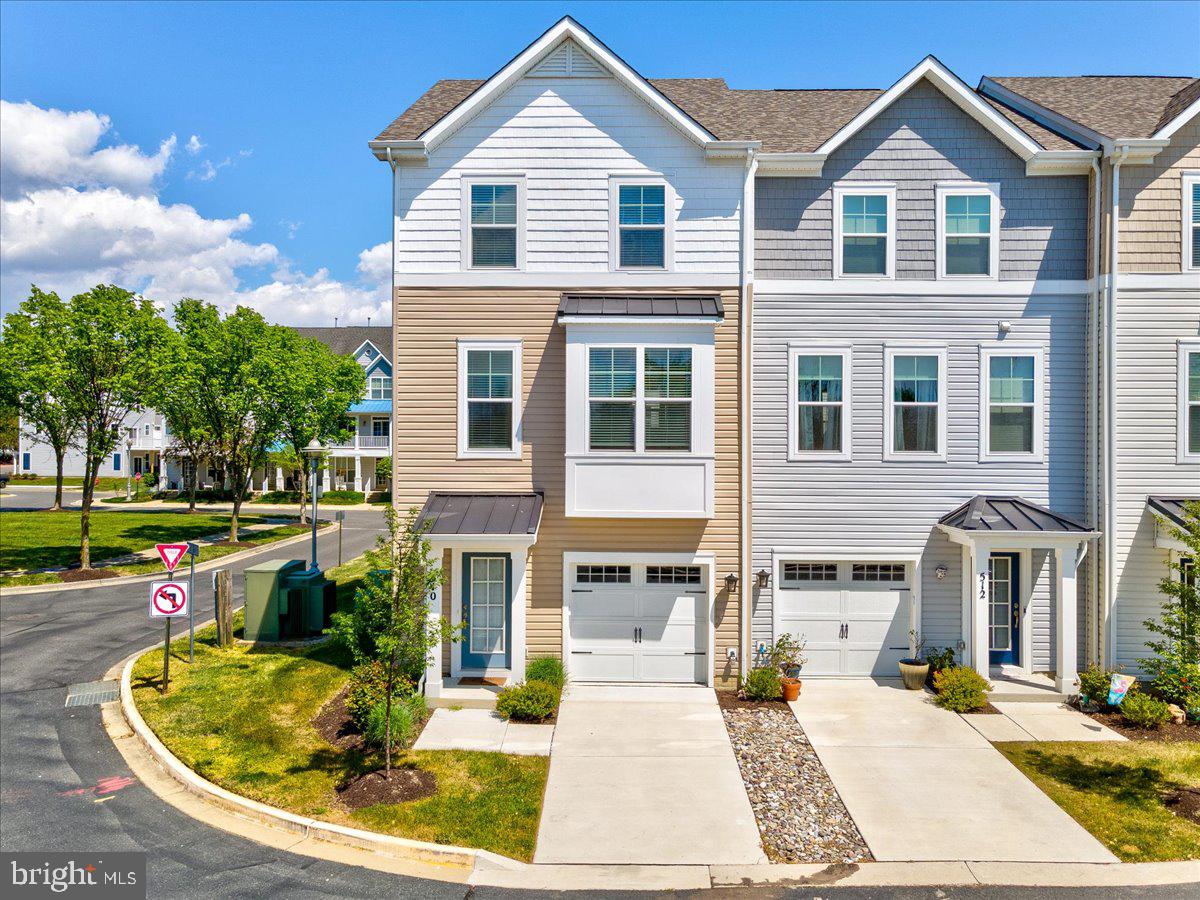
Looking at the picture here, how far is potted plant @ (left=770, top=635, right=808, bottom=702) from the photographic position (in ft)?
42.2

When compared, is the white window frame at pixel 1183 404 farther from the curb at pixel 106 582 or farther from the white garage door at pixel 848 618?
the curb at pixel 106 582

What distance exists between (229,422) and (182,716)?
2221 cm

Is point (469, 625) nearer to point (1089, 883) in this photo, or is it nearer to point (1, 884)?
point (1, 884)

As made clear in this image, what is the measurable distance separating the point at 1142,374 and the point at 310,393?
106 feet

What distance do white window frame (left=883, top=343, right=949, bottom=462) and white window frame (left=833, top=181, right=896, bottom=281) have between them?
140 cm

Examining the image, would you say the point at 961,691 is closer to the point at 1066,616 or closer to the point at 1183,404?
the point at 1066,616

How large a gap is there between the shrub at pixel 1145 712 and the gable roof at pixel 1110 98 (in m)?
9.99

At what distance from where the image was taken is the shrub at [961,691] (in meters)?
12.4

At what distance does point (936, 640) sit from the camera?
13.9 metres

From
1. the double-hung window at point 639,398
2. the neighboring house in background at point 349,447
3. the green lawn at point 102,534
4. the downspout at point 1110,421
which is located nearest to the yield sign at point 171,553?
the double-hung window at point 639,398

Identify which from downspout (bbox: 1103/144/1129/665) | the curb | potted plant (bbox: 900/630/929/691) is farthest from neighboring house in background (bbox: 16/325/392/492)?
downspout (bbox: 1103/144/1129/665)

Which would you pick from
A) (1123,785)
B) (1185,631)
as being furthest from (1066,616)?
(1123,785)

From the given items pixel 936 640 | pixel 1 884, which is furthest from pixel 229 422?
pixel 936 640

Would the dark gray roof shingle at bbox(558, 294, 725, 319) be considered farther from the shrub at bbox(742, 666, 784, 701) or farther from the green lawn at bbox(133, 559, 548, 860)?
the green lawn at bbox(133, 559, 548, 860)
